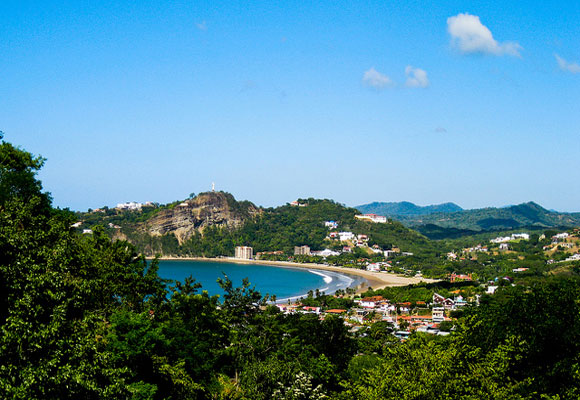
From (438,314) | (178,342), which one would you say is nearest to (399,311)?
(438,314)

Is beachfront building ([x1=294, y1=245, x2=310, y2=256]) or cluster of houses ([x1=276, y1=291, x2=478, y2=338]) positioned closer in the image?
cluster of houses ([x1=276, y1=291, x2=478, y2=338])

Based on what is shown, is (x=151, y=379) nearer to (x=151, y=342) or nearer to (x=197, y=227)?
(x=151, y=342)

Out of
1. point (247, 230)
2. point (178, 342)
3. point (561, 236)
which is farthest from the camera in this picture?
point (247, 230)

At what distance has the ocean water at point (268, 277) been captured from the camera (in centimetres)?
A: 5747

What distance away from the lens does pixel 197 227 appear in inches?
4537

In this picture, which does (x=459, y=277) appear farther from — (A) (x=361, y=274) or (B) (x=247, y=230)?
(B) (x=247, y=230)

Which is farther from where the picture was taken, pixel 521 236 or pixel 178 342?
pixel 521 236

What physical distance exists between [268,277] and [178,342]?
6135 cm

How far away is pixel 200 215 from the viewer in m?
117

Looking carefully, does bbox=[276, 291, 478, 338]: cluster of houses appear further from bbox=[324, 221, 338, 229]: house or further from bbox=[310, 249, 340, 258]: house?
bbox=[324, 221, 338, 229]: house

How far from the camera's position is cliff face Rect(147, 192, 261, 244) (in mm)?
111875

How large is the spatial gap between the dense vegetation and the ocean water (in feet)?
118

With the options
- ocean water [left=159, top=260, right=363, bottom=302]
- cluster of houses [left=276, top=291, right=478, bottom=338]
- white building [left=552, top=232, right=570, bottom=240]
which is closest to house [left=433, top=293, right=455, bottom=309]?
cluster of houses [left=276, top=291, right=478, bottom=338]

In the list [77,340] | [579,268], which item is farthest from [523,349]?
[579,268]
